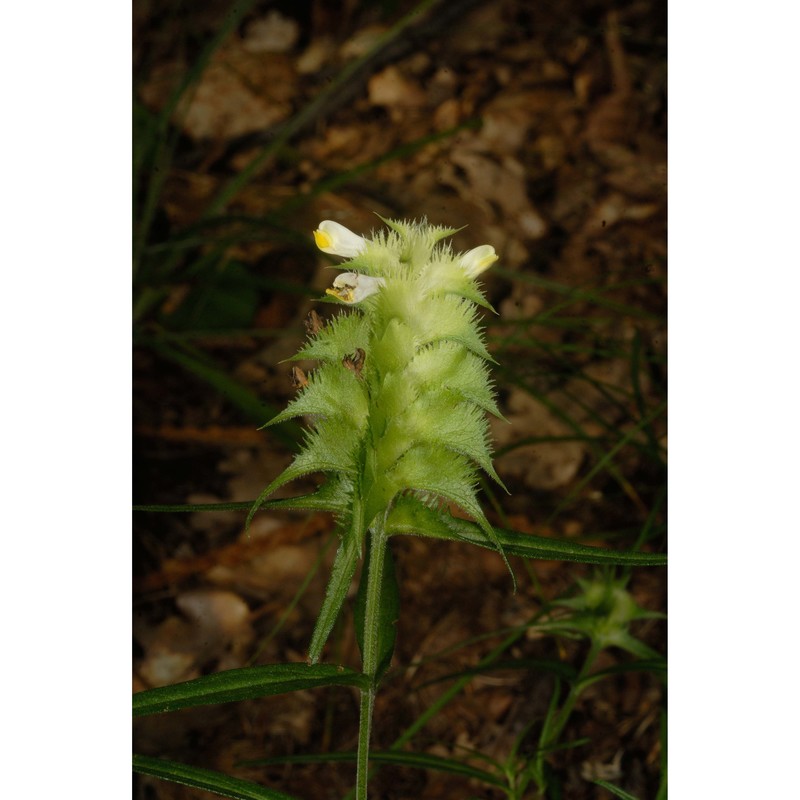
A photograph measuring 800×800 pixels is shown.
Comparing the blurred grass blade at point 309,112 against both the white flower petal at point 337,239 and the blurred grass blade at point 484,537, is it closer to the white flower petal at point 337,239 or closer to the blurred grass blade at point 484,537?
the white flower petal at point 337,239

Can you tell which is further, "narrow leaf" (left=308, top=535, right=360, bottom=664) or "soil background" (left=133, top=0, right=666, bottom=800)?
"soil background" (left=133, top=0, right=666, bottom=800)

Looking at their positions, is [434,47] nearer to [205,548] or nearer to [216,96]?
[216,96]

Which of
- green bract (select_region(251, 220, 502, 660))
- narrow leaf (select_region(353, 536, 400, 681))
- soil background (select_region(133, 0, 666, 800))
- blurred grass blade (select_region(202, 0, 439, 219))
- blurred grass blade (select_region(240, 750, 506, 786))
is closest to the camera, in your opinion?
green bract (select_region(251, 220, 502, 660))

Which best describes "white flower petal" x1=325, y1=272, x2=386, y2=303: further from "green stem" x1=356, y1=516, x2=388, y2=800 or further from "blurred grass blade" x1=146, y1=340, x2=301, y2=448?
"blurred grass blade" x1=146, y1=340, x2=301, y2=448

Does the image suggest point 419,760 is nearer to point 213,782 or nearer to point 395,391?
point 213,782

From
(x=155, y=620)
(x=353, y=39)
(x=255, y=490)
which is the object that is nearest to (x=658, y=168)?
(x=353, y=39)

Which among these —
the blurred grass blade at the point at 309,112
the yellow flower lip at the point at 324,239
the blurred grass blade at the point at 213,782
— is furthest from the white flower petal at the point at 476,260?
the blurred grass blade at the point at 309,112

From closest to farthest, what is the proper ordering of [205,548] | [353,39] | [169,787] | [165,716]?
[169,787] < [165,716] < [205,548] < [353,39]

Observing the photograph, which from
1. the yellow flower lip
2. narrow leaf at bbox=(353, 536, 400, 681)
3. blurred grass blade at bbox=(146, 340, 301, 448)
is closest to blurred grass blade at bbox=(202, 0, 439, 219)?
blurred grass blade at bbox=(146, 340, 301, 448)
